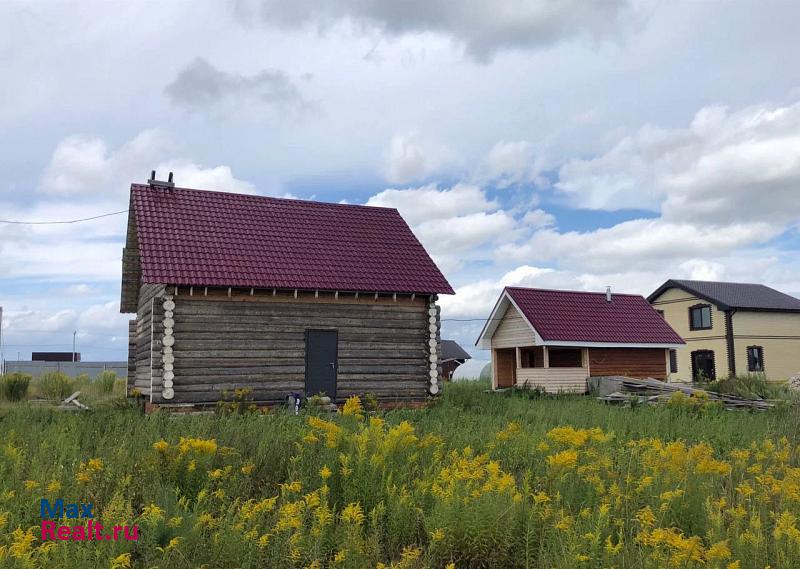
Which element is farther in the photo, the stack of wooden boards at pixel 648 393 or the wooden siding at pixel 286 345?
the stack of wooden boards at pixel 648 393

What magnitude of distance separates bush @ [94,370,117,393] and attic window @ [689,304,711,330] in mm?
33358

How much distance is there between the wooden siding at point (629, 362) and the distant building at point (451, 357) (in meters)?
23.3

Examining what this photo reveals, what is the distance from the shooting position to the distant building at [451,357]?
2045 inches

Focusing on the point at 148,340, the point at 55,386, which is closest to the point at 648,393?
the point at 148,340

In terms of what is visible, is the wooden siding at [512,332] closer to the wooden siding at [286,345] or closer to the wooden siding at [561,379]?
the wooden siding at [561,379]

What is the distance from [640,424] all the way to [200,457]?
9007 millimetres

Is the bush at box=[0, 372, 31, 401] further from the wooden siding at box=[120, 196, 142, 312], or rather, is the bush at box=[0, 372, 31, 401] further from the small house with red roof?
the small house with red roof

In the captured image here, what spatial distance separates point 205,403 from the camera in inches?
631

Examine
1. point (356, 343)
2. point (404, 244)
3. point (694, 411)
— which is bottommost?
point (694, 411)

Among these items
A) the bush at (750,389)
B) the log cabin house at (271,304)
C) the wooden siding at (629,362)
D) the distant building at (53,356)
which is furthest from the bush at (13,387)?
the distant building at (53,356)

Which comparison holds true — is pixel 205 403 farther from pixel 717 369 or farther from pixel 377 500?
pixel 717 369

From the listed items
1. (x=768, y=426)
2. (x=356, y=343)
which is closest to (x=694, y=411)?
(x=768, y=426)

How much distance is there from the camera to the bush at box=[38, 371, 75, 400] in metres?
23.8

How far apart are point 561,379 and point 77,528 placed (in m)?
24.2
